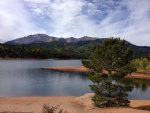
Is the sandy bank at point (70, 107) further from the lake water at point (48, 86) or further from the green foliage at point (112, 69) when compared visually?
the lake water at point (48, 86)

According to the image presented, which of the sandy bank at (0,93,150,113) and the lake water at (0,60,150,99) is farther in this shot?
the lake water at (0,60,150,99)

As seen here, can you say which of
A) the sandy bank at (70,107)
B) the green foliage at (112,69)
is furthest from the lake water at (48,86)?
the green foliage at (112,69)

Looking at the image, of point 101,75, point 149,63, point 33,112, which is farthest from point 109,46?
point 149,63

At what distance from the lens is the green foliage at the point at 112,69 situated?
16.4 m

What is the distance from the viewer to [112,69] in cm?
1666

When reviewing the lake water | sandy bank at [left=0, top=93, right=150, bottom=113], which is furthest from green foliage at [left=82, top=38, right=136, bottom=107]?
the lake water

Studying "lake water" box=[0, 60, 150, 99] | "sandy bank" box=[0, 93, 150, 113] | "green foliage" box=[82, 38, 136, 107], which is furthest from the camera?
"lake water" box=[0, 60, 150, 99]

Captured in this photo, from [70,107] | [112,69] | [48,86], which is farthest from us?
[48,86]

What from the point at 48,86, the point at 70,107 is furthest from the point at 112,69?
the point at 48,86

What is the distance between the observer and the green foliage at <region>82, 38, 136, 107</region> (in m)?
16.4

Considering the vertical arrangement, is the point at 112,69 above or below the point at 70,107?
above

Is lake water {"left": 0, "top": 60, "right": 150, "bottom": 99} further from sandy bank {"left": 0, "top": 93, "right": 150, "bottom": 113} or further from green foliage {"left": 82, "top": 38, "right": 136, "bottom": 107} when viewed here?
green foliage {"left": 82, "top": 38, "right": 136, "bottom": 107}

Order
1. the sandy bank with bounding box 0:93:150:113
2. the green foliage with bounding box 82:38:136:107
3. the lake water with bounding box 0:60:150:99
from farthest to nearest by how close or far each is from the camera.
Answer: the lake water with bounding box 0:60:150:99 < the green foliage with bounding box 82:38:136:107 < the sandy bank with bounding box 0:93:150:113

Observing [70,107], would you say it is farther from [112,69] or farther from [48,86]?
[48,86]
